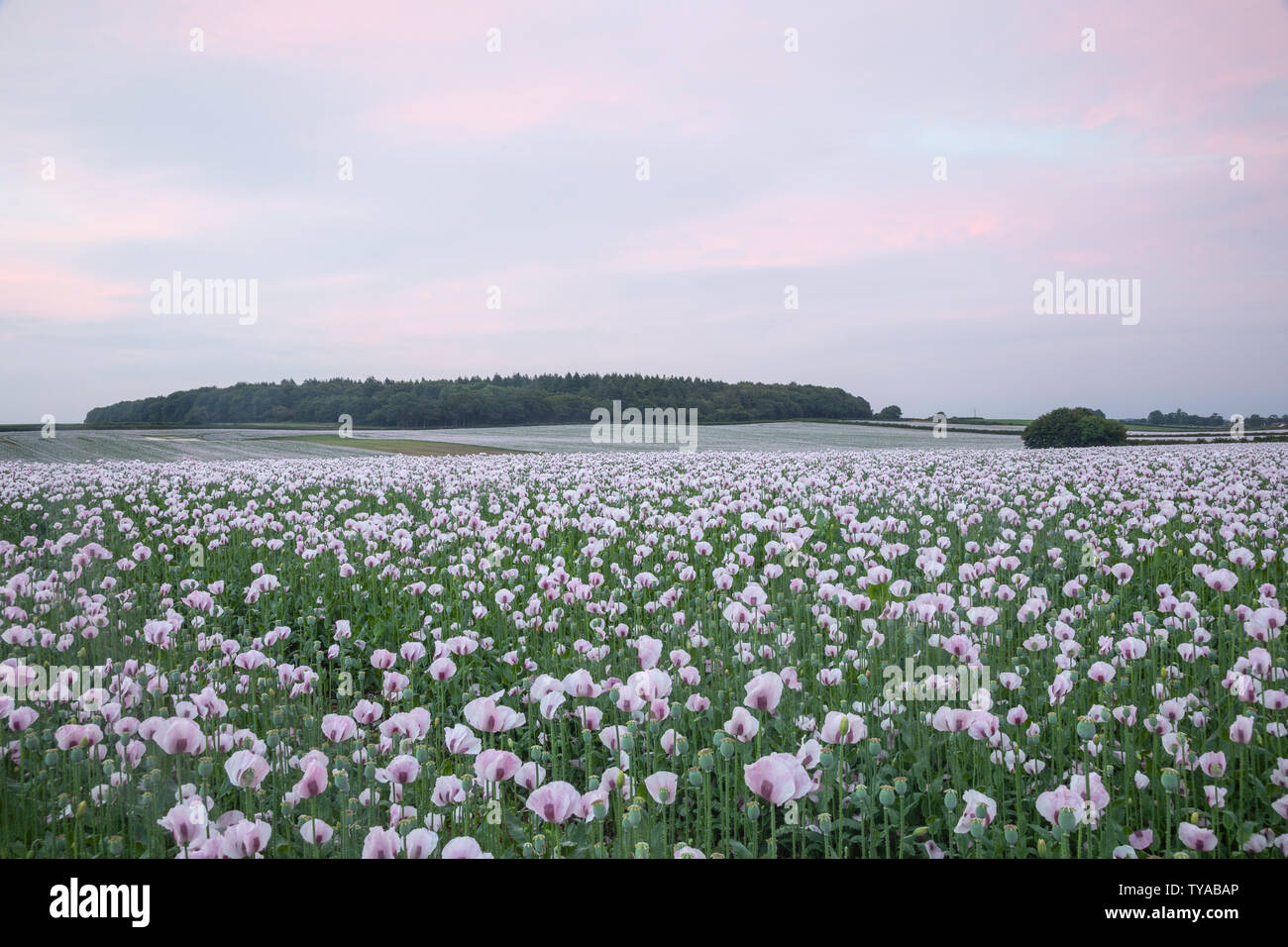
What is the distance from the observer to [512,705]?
4211mm

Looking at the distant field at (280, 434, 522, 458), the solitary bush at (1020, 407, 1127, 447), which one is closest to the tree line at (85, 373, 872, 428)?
the distant field at (280, 434, 522, 458)

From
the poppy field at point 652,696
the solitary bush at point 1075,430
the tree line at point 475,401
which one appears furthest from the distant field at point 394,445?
the poppy field at point 652,696

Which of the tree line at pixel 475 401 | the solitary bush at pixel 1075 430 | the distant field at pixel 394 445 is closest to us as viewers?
the tree line at pixel 475 401

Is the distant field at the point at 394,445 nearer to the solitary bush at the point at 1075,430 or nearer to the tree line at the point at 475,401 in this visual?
the tree line at the point at 475,401

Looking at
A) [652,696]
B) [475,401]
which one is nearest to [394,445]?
[475,401]

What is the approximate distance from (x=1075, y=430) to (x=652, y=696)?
23.7 metres

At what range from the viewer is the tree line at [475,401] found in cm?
1039

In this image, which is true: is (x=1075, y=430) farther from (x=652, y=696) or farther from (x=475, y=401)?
(x=475, y=401)

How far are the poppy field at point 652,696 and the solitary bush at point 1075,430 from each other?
Answer: 14.8 m

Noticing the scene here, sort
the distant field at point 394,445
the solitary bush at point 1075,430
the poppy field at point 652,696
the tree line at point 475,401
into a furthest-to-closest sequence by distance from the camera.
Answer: the distant field at point 394,445 → the solitary bush at point 1075,430 → the tree line at point 475,401 → the poppy field at point 652,696

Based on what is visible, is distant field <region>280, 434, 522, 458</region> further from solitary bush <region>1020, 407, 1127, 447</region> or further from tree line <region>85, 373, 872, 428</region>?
solitary bush <region>1020, 407, 1127, 447</region>
